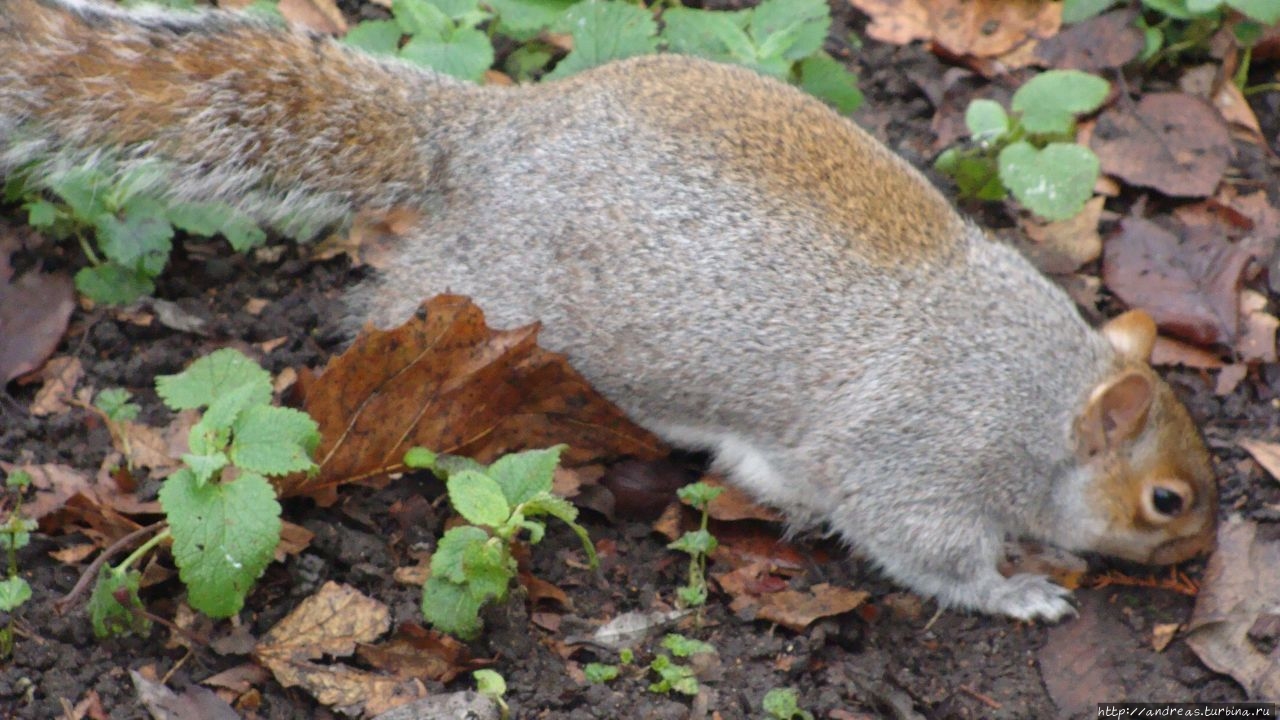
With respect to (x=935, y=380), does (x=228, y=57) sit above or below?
above

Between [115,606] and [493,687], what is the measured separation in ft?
2.67

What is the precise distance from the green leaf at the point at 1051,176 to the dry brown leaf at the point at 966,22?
0.90 metres

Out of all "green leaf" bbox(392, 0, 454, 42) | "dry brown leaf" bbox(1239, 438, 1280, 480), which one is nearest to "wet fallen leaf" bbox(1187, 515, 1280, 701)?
"dry brown leaf" bbox(1239, 438, 1280, 480)

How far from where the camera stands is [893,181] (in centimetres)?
375

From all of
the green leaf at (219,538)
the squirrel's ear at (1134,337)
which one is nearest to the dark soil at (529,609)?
the green leaf at (219,538)

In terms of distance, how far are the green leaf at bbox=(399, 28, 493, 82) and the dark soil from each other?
682 millimetres

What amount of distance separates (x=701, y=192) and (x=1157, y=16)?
7.87 ft

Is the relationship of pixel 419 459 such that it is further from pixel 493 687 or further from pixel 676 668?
pixel 676 668

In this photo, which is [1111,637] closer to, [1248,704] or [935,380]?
[1248,704]

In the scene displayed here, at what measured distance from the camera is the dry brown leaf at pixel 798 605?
11.3 ft

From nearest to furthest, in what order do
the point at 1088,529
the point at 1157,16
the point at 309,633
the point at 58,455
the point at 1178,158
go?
1. the point at 309,633
2. the point at 58,455
3. the point at 1088,529
4. the point at 1178,158
5. the point at 1157,16

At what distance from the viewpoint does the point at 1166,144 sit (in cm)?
470

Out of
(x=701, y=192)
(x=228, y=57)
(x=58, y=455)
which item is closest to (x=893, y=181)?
(x=701, y=192)

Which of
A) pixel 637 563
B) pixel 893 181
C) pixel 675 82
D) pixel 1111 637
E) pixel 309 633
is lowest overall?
pixel 1111 637
